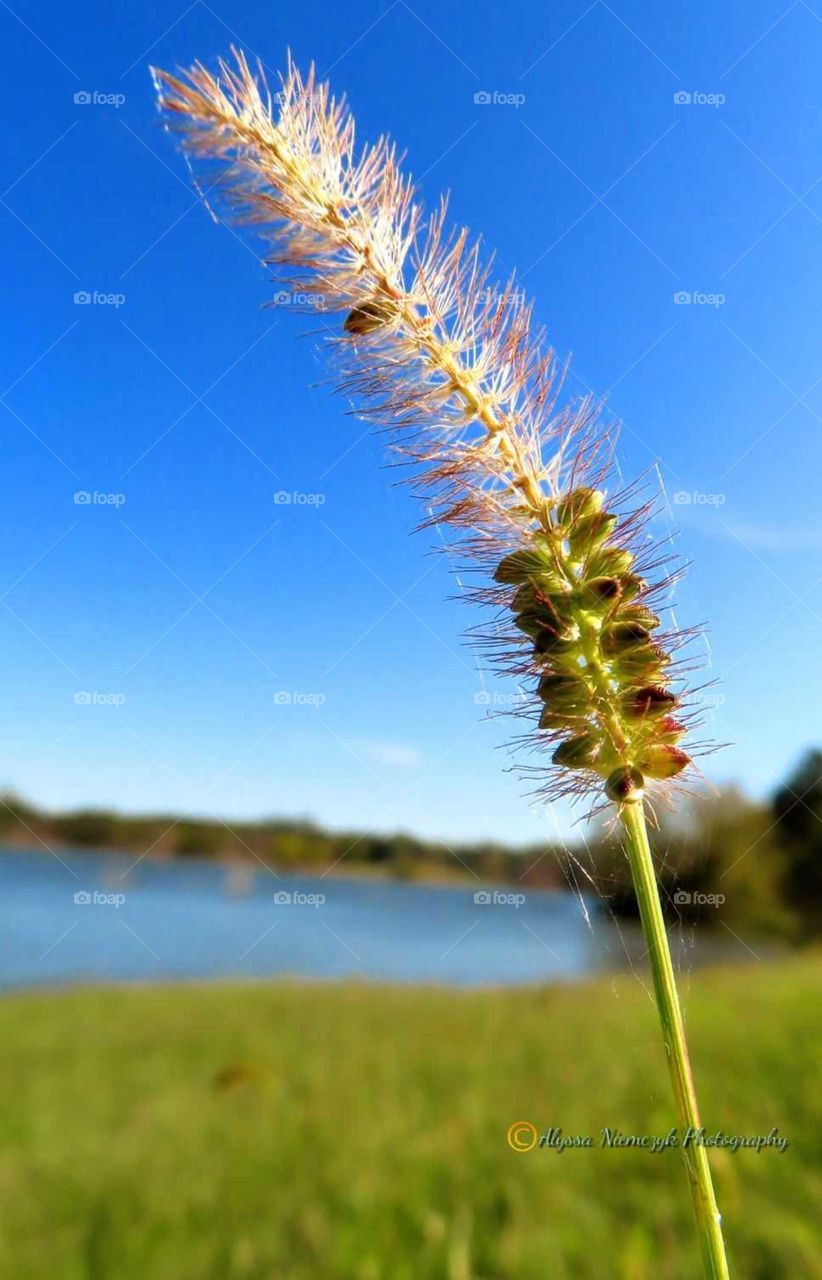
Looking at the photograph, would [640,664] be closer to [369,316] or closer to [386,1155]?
[369,316]

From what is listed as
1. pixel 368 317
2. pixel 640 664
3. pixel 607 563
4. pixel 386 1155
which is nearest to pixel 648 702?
pixel 640 664

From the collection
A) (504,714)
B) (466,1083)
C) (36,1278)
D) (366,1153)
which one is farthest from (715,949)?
(504,714)

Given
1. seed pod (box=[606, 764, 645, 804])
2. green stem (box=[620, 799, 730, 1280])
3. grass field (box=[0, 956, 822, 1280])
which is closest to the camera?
green stem (box=[620, 799, 730, 1280])

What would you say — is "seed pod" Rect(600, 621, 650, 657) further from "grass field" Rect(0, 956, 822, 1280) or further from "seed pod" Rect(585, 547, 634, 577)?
"grass field" Rect(0, 956, 822, 1280)

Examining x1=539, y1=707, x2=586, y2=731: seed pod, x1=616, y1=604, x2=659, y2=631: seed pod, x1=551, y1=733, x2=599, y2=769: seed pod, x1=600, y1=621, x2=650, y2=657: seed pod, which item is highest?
x1=616, y1=604, x2=659, y2=631: seed pod

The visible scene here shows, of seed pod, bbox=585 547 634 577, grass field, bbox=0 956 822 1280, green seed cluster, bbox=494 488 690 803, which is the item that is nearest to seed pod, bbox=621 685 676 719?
green seed cluster, bbox=494 488 690 803

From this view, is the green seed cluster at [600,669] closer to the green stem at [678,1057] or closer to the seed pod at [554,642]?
the seed pod at [554,642]

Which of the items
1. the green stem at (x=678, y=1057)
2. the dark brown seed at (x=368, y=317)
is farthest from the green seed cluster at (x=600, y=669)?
the dark brown seed at (x=368, y=317)
